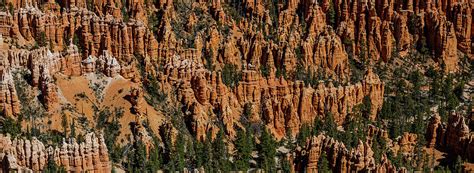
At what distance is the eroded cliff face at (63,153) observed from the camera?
114 m

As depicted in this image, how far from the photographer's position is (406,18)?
170875mm

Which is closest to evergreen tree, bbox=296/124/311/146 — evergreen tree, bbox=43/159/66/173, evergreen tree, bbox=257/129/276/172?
evergreen tree, bbox=257/129/276/172

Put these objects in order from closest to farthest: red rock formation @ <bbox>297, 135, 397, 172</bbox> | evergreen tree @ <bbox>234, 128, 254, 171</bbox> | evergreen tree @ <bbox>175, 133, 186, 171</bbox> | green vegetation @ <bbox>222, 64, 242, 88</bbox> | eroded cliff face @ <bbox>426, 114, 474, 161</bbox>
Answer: red rock formation @ <bbox>297, 135, 397, 172</bbox> < evergreen tree @ <bbox>175, 133, 186, 171</bbox> < evergreen tree @ <bbox>234, 128, 254, 171</bbox> < eroded cliff face @ <bbox>426, 114, 474, 161</bbox> < green vegetation @ <bbox>222, 64, 242, 88</bbox>

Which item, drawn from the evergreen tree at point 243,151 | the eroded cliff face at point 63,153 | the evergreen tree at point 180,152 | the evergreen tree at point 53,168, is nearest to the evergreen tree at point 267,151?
the evergreen tree at point 243,151

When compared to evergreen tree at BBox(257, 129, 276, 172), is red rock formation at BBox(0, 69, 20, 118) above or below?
Answer: above

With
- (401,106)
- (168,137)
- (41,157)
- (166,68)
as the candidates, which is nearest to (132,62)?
(166,68)

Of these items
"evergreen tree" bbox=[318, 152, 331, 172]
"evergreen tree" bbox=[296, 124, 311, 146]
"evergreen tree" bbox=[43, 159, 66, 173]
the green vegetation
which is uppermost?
the green vegetation

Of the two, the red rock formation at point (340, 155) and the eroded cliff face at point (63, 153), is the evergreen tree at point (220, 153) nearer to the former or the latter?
the red rock formation at point (340, 155)

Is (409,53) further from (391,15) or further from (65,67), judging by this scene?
(65,67)

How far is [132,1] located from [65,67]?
91.3ft

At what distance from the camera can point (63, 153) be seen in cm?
11575

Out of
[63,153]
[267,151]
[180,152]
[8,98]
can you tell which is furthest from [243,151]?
[8,98]

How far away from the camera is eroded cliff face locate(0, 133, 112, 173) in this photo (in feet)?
Answer: 374

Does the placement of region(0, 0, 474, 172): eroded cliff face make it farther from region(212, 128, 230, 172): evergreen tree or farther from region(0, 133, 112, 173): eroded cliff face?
region(212, 128, 230, 172): evergreen tree
